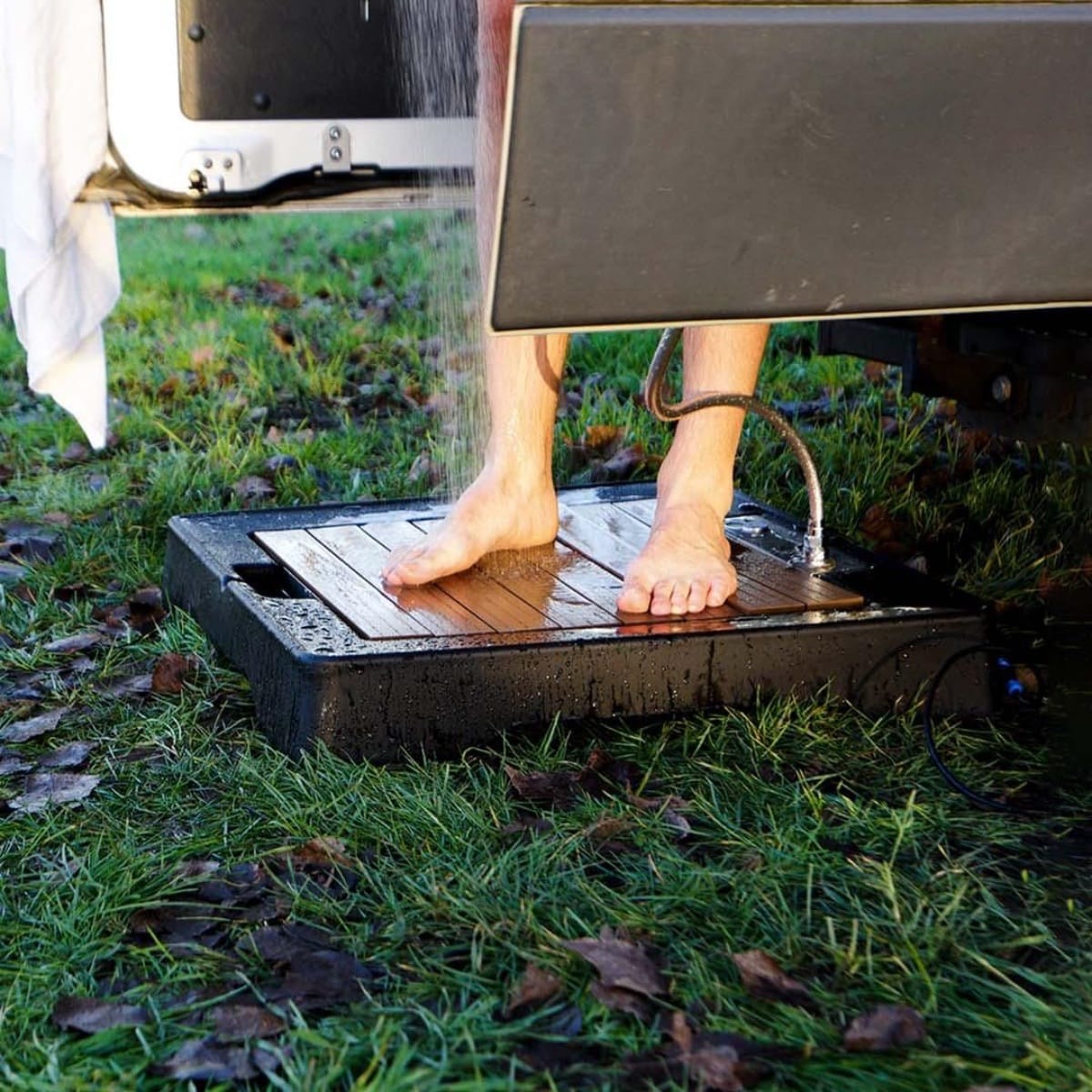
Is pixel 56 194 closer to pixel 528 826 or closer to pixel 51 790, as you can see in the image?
pixel 51 790

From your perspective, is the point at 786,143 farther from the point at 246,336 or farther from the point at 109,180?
the point at 246,336

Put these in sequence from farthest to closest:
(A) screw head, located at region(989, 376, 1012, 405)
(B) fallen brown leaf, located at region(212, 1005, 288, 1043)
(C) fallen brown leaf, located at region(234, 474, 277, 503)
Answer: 1. (C) fallen brown leaf, located at region(234, 474, 277, 503)
2. (A) screw head, located at region(989, 376, 1012, 405)
3. (B) fallen brown leaf, located at region(212, 1005, 288, 1043)

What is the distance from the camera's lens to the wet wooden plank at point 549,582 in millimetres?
2566

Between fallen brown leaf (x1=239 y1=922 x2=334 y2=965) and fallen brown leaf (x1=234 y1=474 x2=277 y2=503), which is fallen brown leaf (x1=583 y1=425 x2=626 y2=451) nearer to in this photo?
fallen brown leaf (x1=234 y1=474 x2=277 y2=503)

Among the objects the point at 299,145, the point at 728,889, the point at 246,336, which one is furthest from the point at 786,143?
the point at 246,336

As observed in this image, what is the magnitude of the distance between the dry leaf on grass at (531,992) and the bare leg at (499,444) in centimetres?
104

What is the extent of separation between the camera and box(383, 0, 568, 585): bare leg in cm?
274

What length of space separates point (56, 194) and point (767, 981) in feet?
5.33

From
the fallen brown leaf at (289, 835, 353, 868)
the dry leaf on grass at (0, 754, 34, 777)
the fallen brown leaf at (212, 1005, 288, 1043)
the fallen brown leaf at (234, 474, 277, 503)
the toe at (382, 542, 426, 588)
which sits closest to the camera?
the fallen brown leaf at (212, 1005, 288, 1043)

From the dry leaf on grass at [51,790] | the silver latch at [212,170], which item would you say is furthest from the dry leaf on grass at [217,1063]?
the silver latch at [212,170]

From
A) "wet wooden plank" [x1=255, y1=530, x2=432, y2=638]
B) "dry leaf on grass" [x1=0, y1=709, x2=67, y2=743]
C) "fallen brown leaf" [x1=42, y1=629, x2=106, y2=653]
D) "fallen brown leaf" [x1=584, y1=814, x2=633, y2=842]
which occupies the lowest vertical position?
"fallen brown leaf" [x1=42, y1=629, x2=106, y2=653]

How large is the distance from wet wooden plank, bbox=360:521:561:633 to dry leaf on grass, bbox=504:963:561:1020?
79 centimetres

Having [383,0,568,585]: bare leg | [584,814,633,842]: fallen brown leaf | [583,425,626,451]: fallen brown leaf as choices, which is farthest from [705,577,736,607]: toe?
[583,425,626,451]: fallen brown leaf

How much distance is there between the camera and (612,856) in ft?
6.81
